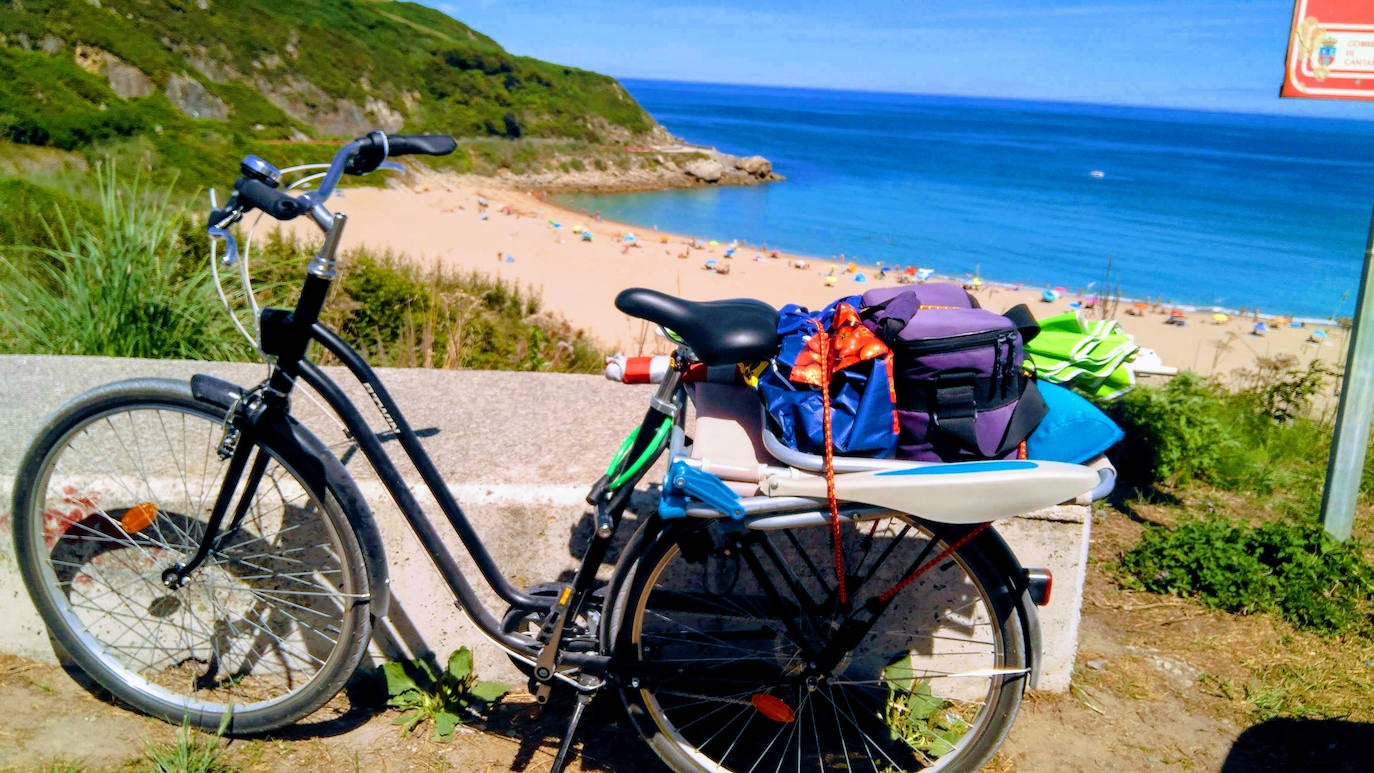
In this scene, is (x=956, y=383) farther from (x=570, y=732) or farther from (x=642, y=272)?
(x=642, y=272)

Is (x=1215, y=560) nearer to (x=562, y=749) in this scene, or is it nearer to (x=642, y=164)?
(x=562, y=749)

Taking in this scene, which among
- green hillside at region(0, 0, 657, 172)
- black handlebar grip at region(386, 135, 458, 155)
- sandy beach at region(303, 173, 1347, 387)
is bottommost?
sandy beach at region(303, 173, 1347, 387)

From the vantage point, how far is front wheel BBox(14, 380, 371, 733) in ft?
9.24

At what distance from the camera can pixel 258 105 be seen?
115 ft

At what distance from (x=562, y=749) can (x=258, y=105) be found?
37.5 metres

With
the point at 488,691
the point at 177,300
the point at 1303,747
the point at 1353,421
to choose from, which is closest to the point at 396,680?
the point at 488,691

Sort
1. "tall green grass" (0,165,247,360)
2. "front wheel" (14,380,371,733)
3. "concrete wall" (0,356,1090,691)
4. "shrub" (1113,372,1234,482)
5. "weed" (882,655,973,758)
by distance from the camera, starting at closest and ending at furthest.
Result: "front wheel" (14,380,371,733), "weed" (882,655,973,758), "concrete wall" (0,356,1090,691), "tall green grass" (0,165,247,360), "shrub" (1113,372,1234,482)

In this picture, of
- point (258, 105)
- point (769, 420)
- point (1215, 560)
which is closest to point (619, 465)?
point (769, 420)

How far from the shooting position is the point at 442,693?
3.08 m

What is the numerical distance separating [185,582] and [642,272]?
53.5 feet

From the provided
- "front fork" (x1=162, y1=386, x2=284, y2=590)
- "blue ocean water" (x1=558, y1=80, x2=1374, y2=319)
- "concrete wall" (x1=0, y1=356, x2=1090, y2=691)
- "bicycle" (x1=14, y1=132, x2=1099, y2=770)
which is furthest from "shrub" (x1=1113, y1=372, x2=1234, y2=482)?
"blue ocean water" (x1=558, y1=80, x2=1374, y2=319)

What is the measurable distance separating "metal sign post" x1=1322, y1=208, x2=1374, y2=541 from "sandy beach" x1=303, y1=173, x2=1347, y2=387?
5713 mm

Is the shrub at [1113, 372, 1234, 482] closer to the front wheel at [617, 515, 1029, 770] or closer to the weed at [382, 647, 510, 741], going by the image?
the front wheel at [617, 515, 1029, 770]

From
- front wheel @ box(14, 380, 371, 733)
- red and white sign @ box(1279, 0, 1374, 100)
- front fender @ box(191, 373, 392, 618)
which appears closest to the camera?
front fender @ box(191, 373, 392, 618)
